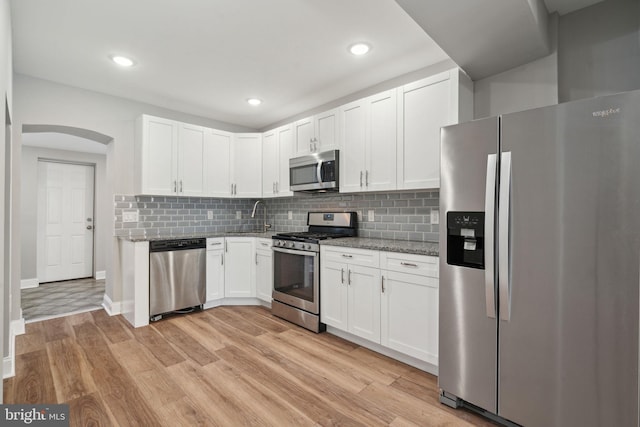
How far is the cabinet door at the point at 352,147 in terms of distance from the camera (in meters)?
2.98

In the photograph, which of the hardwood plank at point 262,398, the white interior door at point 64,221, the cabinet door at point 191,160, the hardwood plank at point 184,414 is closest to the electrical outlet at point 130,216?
the cabinet door at point 191,160

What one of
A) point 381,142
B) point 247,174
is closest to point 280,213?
point 247,174

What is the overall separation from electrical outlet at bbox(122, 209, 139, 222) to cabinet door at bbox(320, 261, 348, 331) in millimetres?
2434

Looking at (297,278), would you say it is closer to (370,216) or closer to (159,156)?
(370,216)

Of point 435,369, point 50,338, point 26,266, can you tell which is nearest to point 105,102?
point 50,338

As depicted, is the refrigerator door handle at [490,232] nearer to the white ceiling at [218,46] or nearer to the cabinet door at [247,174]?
the white ceiling at [218,46]

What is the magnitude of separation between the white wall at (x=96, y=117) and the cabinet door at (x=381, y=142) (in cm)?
276

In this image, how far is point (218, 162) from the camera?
4.10 m

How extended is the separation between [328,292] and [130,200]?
2.66 meters

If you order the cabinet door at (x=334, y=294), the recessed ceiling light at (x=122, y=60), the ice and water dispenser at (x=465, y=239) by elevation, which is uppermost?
the recessed ceiling light at (x=122, y=60)

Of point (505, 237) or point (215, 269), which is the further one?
point (215, 269)

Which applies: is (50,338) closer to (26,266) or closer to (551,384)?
(26,266)

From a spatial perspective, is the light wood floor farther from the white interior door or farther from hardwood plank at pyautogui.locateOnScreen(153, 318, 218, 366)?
the white interior door

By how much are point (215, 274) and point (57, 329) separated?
5.26 ft
